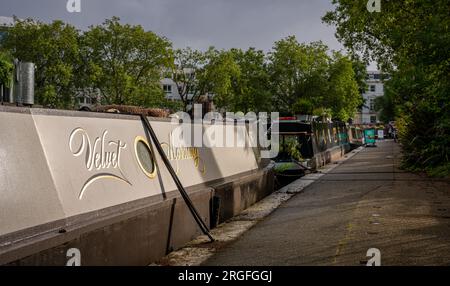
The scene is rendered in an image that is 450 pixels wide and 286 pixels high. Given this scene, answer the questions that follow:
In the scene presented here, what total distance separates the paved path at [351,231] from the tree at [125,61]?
39.8 m

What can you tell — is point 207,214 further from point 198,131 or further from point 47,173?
point 47,173

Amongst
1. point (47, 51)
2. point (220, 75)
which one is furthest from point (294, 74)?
point (47, 51)

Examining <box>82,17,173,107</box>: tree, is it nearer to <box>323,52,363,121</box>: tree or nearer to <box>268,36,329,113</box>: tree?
<box>268,36,329,113</box>: tree

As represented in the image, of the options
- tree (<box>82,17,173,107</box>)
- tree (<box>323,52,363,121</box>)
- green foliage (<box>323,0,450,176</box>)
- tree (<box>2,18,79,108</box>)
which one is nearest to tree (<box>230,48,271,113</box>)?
tree (<box>323,52,363,121</box>)

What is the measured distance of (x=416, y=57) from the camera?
12805 millimetres

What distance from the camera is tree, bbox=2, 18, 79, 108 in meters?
47.7

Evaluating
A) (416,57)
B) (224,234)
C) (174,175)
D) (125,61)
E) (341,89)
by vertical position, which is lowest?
(224,234)

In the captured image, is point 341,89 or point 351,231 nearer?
point 351,231

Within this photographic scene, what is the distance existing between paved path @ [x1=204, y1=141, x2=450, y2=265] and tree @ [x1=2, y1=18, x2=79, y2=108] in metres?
39.9

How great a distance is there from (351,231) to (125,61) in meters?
46.4

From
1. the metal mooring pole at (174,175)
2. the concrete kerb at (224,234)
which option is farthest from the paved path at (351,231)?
the metal mooring pole at (174,175)

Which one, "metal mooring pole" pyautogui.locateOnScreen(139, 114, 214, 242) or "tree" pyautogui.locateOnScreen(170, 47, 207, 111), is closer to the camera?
"metal mooring pole" pyautogui.locateOnScreen(139, 114, 214, 242)

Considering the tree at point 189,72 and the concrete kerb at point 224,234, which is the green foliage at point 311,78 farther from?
the concrete kerb at point 224,234

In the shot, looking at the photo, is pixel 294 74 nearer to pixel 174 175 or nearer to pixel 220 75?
pixel 220 75
